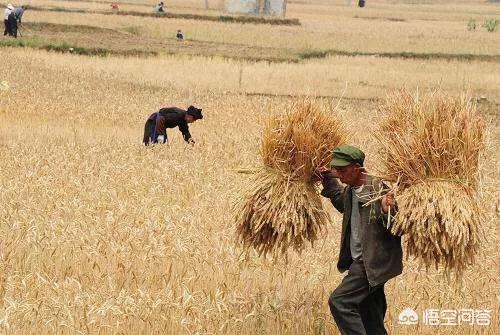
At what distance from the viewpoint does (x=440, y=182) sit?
19.9 ft

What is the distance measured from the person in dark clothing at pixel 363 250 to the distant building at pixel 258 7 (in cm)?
5949

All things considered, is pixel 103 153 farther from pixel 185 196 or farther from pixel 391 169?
pixel 391 169

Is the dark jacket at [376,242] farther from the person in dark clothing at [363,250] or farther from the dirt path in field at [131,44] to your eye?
the dirt path in field at [131,44]

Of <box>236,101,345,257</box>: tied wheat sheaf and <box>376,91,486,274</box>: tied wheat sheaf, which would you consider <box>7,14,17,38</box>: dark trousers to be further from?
<box>376,91,486,274</box>: tied wheat sheaf

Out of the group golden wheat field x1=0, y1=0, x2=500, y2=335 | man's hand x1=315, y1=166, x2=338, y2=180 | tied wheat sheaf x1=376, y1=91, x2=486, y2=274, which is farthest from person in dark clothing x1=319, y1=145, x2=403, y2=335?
golden wheat field x1=0, y1=0, x2=500, y2=335

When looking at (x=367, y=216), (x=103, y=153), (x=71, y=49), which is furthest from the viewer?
(x=71, y=49)

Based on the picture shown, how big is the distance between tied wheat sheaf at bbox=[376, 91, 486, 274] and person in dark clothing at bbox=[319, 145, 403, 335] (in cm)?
11

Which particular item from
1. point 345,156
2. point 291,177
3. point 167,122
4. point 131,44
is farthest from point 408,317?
point 131,44

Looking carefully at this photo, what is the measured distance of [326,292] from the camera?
7.74m

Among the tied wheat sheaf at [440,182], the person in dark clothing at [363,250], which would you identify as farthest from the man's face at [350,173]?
the tied wheat sheaf at [440,182]

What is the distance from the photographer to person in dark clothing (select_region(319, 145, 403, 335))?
6.08 m

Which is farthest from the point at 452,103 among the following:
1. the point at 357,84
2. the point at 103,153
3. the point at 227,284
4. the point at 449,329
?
the point at 357,84

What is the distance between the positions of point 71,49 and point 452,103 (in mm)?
30013

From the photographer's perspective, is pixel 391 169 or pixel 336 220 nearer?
pixel 391 169
